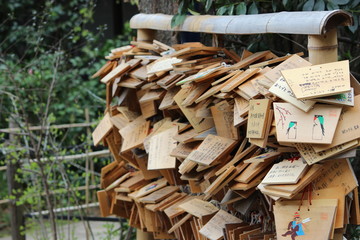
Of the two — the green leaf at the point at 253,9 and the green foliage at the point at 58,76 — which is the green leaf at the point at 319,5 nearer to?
the green leaf at the point at 253,9

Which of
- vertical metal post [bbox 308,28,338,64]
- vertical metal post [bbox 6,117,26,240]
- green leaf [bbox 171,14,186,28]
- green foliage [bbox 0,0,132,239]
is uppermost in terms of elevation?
green leaf [bbox 171,14,186,28]

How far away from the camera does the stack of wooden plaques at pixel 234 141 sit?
2.73m

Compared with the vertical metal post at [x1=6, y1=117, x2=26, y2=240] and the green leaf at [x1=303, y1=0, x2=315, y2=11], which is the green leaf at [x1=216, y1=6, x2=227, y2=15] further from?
the vertical metal post at [x1=6, y1=117, x2=26, y2=240]

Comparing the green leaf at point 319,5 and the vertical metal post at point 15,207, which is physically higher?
the green leaf at point 319,5

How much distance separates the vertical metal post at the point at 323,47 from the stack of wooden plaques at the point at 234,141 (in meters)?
0.09

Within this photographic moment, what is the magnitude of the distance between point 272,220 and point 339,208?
1.56 ft

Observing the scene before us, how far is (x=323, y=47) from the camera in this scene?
9.62 ft

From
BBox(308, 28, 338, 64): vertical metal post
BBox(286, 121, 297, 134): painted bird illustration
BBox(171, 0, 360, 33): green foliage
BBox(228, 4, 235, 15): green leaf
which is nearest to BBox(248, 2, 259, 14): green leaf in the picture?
BBox(171, 0, 360, 33): green foliage

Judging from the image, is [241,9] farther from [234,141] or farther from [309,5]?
[234,141]

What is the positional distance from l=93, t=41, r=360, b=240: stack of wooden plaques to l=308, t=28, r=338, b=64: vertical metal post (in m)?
0.09

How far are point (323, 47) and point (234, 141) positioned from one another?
2.16 feet

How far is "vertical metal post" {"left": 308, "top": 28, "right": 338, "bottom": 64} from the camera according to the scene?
293 cm

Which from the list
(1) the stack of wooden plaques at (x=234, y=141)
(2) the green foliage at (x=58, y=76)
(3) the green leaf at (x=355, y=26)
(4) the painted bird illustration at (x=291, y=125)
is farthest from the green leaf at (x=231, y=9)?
(2) the green foliage at (x=58, y=76)

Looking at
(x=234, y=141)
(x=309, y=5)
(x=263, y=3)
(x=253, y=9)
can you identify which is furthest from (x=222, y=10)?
(x=234, y=141)
